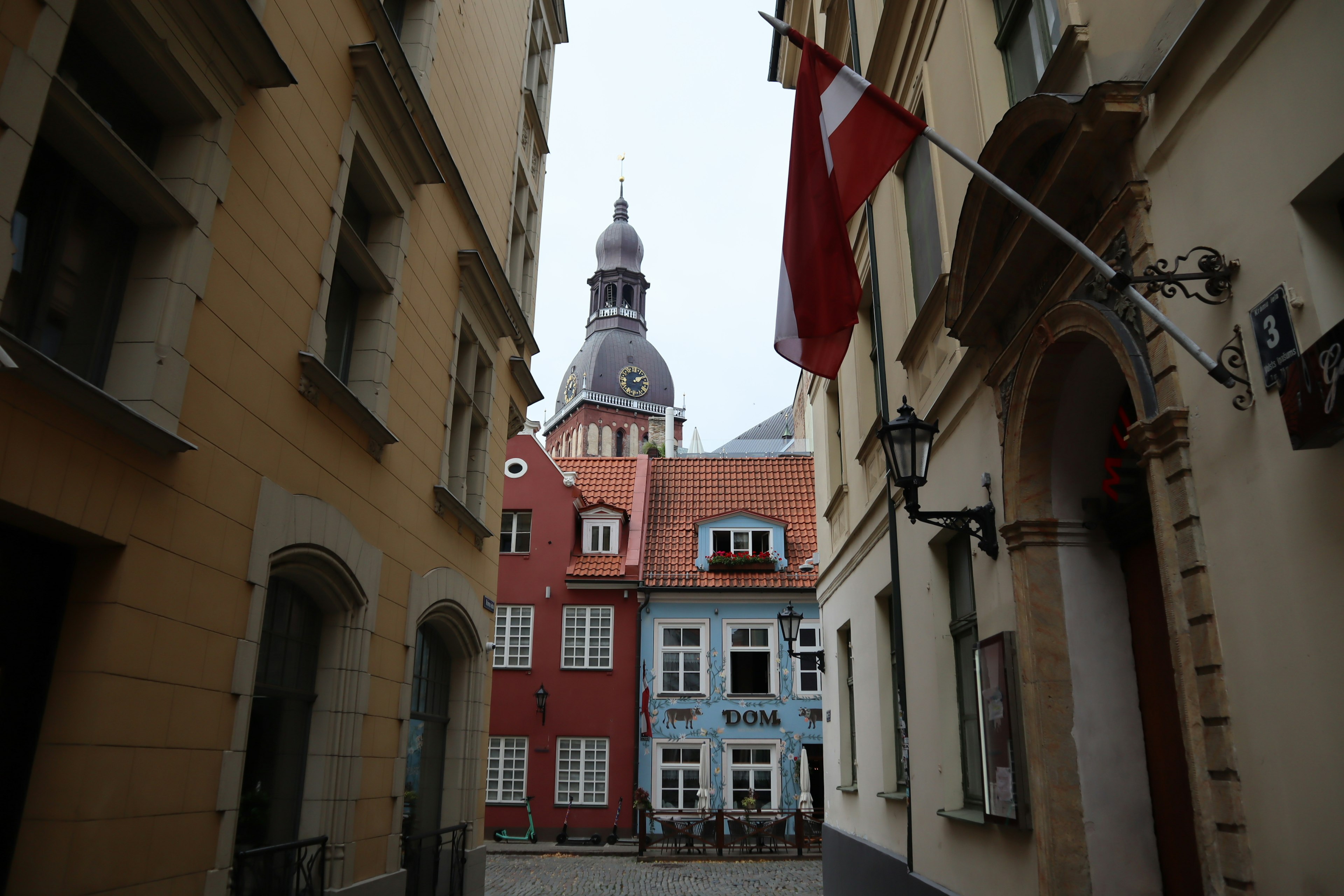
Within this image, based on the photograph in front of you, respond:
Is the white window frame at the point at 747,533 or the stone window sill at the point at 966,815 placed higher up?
the white window frame at the point at 747,533

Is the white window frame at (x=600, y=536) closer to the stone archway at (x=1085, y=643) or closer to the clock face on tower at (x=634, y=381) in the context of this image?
the stone archway at (x=1085, y=643)

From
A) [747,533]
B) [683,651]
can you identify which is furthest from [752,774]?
[747,533]

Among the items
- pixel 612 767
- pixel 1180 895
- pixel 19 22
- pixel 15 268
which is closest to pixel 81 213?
pixel 15 268

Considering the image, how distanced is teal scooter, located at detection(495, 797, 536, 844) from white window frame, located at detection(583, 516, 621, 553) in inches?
294

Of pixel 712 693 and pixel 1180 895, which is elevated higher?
pixel 712 693

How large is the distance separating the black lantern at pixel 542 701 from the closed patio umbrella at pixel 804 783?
689cm

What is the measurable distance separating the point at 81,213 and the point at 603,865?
1749 cm

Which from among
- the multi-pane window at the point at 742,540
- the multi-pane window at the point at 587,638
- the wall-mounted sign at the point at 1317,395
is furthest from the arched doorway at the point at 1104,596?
the multi-pane window at the point at 742,540

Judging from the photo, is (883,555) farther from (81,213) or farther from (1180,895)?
(81,213)

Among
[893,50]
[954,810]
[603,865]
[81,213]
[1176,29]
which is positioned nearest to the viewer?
[1176,29]

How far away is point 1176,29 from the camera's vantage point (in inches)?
169

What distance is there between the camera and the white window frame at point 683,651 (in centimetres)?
2542

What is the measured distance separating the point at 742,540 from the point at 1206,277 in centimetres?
2422

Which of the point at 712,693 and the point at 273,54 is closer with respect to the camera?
the point at 273,54
